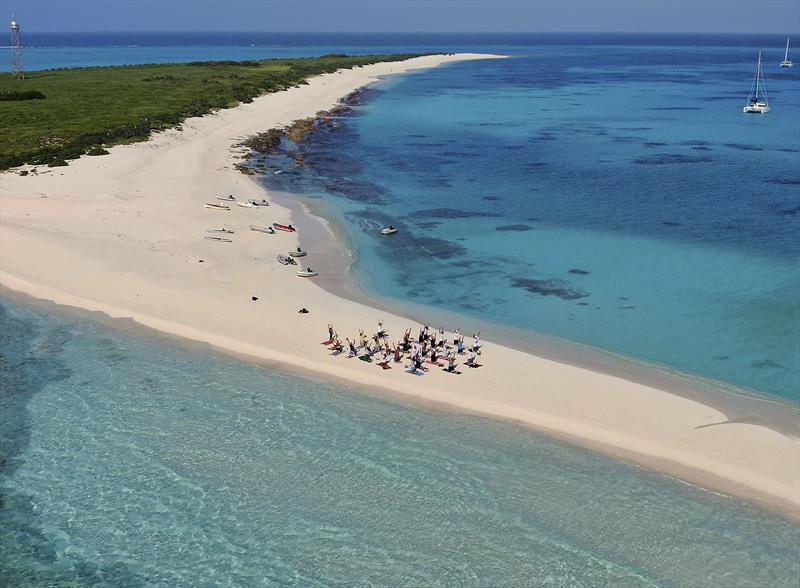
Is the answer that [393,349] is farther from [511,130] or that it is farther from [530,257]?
[511,130]

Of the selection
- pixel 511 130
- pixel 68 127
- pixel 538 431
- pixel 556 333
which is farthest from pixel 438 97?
pixel 538 431

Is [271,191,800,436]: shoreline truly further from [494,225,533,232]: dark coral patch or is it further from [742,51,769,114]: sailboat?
[742,51,769,114]: sailboat

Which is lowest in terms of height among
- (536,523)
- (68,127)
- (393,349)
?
(536,523)

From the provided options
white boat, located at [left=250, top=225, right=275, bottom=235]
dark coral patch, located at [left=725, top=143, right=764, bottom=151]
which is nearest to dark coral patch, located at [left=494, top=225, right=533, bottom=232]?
white boat, located at [left=250, top=225, right=275, bottom=235]

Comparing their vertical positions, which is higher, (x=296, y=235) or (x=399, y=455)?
(x=296, y=235)

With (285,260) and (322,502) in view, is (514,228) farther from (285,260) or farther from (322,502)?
(322,502)

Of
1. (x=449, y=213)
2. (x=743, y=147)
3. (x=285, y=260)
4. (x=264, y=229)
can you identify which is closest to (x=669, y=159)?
(x=743, y=147)
